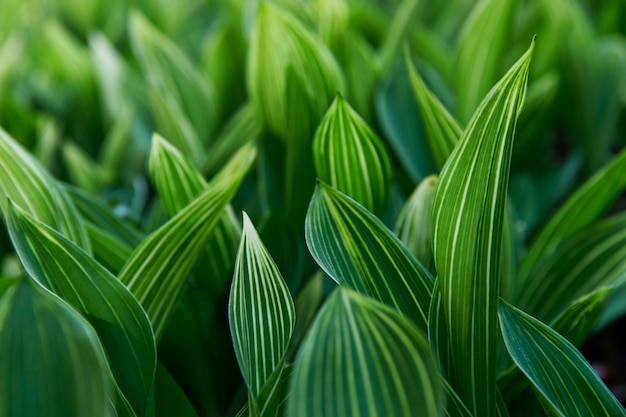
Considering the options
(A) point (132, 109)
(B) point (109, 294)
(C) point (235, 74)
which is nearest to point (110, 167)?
(A) point (132, 109)

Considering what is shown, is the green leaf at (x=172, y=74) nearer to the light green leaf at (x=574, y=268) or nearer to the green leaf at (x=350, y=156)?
the green leaf at (x=350, y=156)

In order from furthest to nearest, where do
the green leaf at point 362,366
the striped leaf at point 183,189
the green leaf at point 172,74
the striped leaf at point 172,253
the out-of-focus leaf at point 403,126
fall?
the green leaf at point 172,74
the out-of-focus leaf at point 403,126
the striped leaf at point 183,189
the striped leaf at point 172,253
the green leaf at point 362,366

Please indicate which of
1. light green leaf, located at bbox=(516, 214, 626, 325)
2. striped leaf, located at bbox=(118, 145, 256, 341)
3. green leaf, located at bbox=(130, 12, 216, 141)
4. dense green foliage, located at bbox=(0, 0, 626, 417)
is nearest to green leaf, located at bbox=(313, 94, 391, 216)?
dense green foliage, located at bbox=(0, 0, 626, 417)

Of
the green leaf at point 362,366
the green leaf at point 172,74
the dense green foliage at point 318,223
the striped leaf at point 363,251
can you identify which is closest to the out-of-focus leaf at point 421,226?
the dense green foliage at point 318,223

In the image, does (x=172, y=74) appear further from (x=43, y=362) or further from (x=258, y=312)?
(x=43, y=362)

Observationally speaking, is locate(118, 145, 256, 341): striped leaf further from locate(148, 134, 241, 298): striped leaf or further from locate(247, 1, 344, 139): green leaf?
locate(247, 1, 344, 139): green leaf

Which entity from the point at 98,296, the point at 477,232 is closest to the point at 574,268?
the point at 477,232
